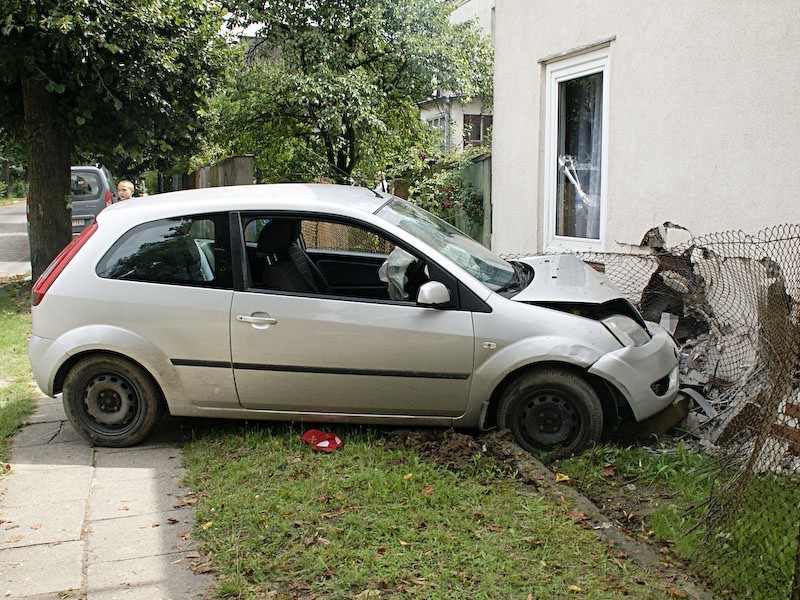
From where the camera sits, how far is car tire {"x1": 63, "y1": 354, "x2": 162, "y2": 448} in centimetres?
555

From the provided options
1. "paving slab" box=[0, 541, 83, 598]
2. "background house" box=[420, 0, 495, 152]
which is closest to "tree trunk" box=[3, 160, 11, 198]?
"background house" box=[420, 0, 495, 152]

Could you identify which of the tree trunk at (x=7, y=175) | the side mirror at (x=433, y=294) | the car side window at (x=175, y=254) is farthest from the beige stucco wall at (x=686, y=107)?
the tree trunk at (x=7, y=175)

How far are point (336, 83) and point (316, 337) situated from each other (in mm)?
9246

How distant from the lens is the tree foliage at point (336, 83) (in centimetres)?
1385

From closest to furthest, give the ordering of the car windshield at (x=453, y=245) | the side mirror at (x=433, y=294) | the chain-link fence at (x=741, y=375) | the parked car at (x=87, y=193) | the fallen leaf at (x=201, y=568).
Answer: the chain-link fence at (x=741, y=375), the fallen leaf at (x=201, y=568), the side mirror at (x=433, y=294), the car windshield at (x=453, y=245), the parked car at (x=87, y=193)

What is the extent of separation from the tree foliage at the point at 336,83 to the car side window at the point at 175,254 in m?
8.25

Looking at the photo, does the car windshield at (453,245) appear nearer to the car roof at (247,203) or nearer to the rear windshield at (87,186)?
the car roof at (247,203)

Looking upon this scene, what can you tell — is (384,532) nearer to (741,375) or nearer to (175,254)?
(175,254)

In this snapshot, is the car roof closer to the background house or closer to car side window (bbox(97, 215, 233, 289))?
car side window (bbox(97, 215, 233, 289))

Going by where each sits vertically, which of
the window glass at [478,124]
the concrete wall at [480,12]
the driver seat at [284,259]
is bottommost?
the driver seat at [284,259]

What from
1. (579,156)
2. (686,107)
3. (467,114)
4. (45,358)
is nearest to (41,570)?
(45,358)

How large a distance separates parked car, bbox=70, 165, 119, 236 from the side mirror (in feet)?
46.2

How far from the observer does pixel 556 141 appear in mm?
8898

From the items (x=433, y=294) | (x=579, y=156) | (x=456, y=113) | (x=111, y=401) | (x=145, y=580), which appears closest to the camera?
(x=145, y=580)
